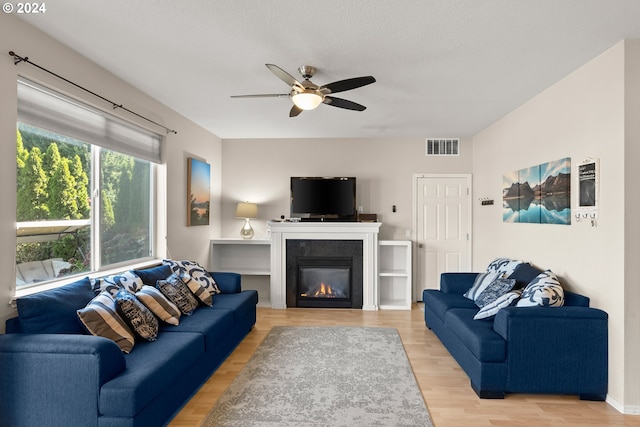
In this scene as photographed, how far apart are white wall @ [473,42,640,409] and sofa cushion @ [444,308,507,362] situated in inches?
31.4

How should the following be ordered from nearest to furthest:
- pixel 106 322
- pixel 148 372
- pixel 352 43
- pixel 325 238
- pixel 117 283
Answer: pixel 148 372, pixel 106 322, pixel 352 43, pixel 117 283, pixel 325 238

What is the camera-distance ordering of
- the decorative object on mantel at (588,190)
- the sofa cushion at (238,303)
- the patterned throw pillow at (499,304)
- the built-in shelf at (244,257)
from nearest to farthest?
the decorative object on mantel at (588,190)
the patterned throw pillow at (499,304)
the sofa cushion at (238,303)
the built-in shelf at (244,257)

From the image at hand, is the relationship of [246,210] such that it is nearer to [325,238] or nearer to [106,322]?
[325,238]

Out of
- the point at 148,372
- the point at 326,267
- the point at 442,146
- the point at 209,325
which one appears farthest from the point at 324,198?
the point at 148,372

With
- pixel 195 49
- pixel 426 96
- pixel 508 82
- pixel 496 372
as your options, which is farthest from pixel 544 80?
pixel 195 49

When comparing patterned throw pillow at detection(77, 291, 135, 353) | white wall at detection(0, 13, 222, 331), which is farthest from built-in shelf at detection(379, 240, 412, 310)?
patterned throw pillow at detection(77, 291, 135, 353)

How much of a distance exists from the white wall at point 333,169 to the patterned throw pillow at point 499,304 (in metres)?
2.69

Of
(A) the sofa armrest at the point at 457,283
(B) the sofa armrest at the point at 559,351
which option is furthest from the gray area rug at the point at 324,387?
(A) the sofa armrest at the point at 457,283

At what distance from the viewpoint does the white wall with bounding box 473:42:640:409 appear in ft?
8.77

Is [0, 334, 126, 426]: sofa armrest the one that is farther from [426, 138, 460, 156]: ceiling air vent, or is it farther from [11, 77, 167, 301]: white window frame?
[426, 138, 460, 156]: ceiling air vent

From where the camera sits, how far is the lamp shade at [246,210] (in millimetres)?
5797

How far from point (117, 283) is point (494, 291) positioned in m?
3.42

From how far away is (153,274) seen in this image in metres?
3.66

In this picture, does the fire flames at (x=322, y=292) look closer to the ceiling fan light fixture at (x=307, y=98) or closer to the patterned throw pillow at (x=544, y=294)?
the patterned throw pillow at (x=544, y=294)
